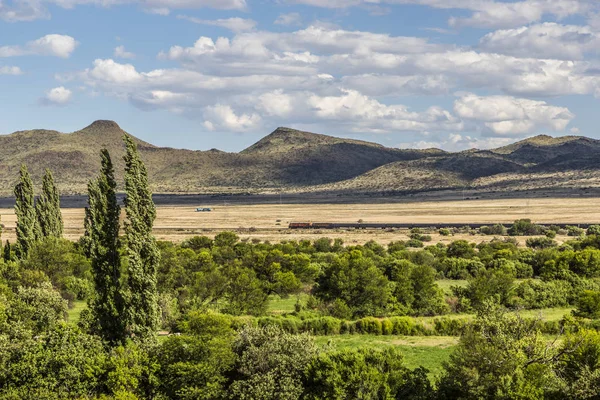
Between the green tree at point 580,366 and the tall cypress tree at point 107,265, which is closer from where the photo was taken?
the green tree at point 580,366

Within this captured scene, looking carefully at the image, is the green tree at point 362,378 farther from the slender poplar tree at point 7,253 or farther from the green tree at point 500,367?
the slender poplar tree at point 7,253

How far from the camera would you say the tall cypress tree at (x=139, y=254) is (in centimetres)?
2939

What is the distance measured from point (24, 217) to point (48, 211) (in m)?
6.06

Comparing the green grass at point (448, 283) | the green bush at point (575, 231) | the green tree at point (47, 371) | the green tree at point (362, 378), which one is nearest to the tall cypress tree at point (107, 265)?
the green tree at point (47, 371)

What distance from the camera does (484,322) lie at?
87.8 ft

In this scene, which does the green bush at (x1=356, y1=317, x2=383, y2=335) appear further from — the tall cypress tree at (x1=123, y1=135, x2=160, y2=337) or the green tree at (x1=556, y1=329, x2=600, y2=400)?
the green tree at (x1=556, y1=329, x2=600, y2=400)

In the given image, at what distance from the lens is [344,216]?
471 ft

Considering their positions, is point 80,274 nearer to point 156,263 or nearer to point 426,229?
point 156,263

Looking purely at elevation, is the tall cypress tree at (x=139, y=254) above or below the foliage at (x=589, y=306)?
above

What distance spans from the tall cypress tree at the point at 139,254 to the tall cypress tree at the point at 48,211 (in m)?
29.9

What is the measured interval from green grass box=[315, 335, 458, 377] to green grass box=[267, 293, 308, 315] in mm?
9126

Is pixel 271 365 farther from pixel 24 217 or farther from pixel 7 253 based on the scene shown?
pixel 7 253

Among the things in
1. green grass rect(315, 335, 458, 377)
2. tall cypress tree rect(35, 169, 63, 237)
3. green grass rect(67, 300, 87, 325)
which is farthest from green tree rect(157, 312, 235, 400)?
tall cypress tree rect(35, 169, 63, 237)

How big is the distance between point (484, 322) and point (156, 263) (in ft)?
49.1
